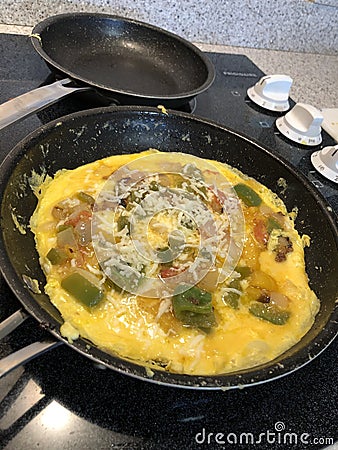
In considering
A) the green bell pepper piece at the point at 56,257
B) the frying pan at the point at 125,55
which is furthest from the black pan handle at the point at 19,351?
the frying pan at the point at 125,55

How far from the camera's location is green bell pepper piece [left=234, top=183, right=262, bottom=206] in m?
1.31

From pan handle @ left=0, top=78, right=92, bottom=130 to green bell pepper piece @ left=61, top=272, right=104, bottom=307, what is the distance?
1.25 feet

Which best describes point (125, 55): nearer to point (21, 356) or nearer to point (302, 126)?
point (302, 126)

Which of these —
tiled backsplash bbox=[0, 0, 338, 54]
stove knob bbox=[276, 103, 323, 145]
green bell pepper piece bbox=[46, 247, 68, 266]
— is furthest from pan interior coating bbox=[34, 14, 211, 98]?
green bell pepper piece bbox=[46, 247, 68, 266]

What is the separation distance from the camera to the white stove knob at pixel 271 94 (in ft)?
5.72

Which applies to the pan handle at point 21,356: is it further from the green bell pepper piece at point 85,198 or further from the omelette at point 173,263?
the green bell pepper piece at point 85,198

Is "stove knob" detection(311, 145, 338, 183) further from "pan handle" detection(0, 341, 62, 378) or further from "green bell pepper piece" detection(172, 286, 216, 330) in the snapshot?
"pan handle" detection(0, 341, 62, 378)

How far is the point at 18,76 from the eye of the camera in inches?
61.2

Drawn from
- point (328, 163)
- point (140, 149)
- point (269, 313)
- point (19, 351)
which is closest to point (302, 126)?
point (328, 163)

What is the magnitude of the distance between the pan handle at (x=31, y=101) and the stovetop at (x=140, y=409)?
1.35 feet

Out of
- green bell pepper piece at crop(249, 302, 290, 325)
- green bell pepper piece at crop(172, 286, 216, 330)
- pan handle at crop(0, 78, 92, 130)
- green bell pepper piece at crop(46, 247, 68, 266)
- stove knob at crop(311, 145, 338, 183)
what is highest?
pan handle at crop(0, 78, 92, 130)

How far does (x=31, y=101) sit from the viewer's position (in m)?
1.21

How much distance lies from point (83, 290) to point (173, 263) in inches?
8.6

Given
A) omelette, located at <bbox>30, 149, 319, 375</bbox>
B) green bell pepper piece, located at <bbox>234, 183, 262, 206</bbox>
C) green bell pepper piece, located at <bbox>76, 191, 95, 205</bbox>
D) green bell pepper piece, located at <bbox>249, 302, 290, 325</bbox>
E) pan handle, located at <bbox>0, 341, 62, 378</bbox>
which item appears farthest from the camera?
→ green bell pepper piece, located at <bbox>234, 183, 262, 206</bbox>
